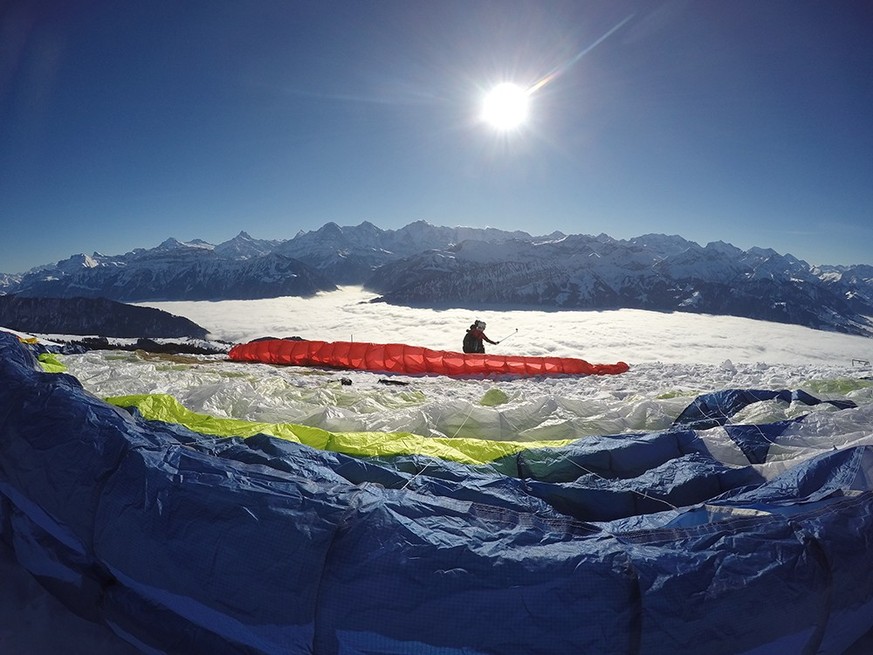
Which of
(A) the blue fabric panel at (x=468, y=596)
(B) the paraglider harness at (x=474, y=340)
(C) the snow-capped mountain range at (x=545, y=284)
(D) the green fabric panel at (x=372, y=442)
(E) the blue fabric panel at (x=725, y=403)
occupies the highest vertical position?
(C) the snow-capped mountain range at (x=545, y=284)

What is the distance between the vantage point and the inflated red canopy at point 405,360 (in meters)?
11.8

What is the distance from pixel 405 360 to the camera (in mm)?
12281

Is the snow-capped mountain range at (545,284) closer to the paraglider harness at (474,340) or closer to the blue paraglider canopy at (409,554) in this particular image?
the paraglider harness at (474,340)

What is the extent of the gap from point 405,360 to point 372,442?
27.4 feet

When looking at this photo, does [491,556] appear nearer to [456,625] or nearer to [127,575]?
[456,625]

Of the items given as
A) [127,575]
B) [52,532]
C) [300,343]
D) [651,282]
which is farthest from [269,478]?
[651,282]

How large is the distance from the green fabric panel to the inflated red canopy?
7.44 metres

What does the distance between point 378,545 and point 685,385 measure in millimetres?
9438

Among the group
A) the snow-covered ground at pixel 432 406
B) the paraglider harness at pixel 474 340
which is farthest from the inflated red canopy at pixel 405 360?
the paraglider harness at pixel 474 340

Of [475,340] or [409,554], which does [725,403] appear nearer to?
[409,554]

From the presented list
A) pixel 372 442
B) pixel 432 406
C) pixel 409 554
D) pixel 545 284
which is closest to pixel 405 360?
pixel 432 406

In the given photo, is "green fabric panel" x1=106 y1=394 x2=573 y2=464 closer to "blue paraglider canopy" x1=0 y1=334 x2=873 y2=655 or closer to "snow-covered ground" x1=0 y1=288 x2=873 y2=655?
"blue paraglider canopy" x1=0 y1=334 x2=873 y2=655

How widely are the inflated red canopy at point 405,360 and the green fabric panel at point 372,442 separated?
24.4 ft

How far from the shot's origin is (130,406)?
→ 4.55m
